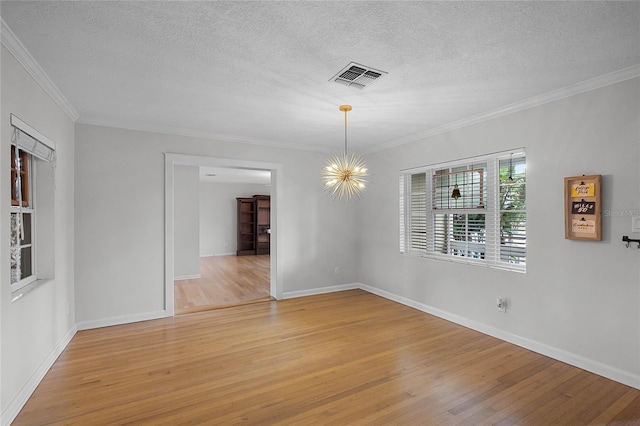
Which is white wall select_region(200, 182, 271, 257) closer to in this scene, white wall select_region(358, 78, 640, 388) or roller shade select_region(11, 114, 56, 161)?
roller shade select_region(11, 114, 56, 161)

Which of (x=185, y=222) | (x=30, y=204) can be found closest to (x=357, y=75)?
(x=30, y=204)

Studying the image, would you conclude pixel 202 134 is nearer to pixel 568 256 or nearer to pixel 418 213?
pixel 418 213

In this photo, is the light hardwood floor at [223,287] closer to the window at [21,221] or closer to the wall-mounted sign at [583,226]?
the window at [21,221]

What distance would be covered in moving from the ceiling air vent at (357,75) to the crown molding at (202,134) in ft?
8.15

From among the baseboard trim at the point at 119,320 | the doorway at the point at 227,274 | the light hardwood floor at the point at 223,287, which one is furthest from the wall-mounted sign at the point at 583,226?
the baseboard trim at the point at 119,320

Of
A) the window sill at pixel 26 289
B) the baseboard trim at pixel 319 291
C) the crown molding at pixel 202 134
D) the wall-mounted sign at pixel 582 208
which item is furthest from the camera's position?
the baseboard trim at pixel 319 291

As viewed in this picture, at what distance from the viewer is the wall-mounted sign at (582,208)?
9.41ft

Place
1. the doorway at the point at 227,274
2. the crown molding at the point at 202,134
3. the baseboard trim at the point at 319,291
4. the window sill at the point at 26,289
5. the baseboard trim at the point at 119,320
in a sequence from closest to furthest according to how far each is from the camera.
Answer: the window sill at the point at 26,289 → the baseboard trim at the point at 119,320 → the crown molding at the point at 202,134 → the doorway at the point at 227,274 → the baseboard trim at the point at 319,291

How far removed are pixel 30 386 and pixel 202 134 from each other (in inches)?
133

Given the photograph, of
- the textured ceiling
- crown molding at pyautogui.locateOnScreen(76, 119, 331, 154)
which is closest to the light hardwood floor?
crown molding at pyautogui.locateOnScreen(76, 119, 331, 154)

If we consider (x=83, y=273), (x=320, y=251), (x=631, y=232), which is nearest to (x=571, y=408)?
(x=631, y=232)

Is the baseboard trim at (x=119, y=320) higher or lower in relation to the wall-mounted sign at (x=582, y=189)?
lower

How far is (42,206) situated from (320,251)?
3.87 m

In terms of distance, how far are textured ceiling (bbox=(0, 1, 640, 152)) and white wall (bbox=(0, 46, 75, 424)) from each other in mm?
271
